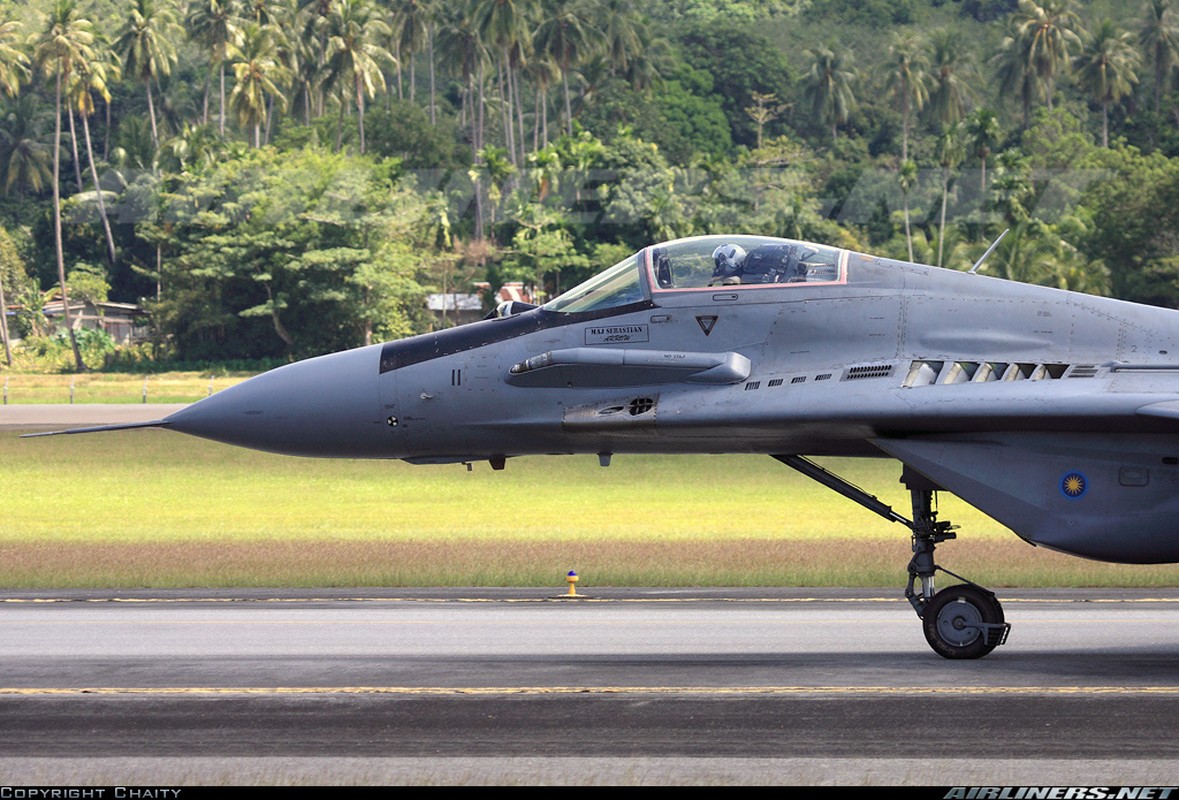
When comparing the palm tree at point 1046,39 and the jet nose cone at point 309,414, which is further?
the palm tree at point 1046,39

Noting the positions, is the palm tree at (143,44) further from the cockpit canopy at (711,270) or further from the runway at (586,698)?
the cockpit canopy at (711,270)

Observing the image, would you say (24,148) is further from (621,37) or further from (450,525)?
(450,525)

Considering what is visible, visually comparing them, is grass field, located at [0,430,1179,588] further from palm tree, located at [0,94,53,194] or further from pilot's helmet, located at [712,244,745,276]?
palm tree, located at [0,94,53,194]

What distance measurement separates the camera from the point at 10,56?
4321 inches

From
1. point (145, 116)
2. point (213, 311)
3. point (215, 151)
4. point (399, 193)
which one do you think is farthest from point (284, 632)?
point (145, 116)

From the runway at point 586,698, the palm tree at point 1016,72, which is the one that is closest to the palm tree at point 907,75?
the palm tree at point 1016,72

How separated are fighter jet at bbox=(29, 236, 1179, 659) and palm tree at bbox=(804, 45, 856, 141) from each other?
12897 cm

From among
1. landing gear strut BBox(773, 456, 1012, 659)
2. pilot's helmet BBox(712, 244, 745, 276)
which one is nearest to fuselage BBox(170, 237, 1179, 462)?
pilot's helmet BBox(712, 244, 745, 276)

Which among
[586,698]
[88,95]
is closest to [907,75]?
[88,95]

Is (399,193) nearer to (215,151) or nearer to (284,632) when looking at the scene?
(215,151)

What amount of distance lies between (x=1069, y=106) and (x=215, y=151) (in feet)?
248

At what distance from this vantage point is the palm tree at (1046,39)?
135000mm

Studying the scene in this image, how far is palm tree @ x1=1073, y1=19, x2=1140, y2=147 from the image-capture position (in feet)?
436

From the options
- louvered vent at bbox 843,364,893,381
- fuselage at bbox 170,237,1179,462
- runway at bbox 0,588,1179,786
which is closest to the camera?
runway at bbox 0,588,1179,786
